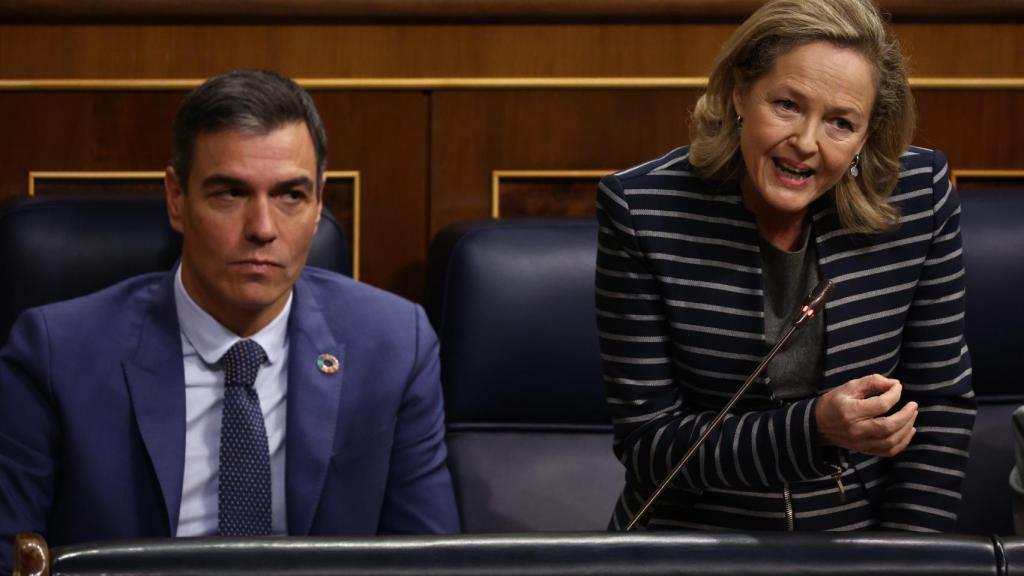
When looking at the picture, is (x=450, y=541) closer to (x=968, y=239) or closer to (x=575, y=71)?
(x=968, y=239)

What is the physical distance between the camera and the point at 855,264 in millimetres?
1149

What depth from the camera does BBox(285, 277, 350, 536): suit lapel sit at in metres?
1.21

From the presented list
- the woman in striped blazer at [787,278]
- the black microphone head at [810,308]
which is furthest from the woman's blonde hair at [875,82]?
the black microphone head at [810,308]

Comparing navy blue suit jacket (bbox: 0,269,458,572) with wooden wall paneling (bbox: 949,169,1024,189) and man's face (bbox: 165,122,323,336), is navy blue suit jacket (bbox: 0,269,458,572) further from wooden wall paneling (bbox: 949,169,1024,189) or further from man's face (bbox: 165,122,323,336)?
wooden wall paneling (bbox: 949,169,1024,189)

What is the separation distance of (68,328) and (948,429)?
0.78m

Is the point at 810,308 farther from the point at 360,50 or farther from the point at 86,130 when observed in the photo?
the point at 86,130

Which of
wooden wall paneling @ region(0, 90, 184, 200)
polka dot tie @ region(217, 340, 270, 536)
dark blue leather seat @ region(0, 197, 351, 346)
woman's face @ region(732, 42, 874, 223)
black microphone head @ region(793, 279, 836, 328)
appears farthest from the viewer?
wooden wall paneling @ region(0, 90, 184, 200)

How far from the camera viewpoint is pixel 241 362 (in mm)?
1216

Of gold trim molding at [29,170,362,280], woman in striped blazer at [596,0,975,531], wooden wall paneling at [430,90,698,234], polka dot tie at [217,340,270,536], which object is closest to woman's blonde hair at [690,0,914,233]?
woman in striped blazer at [596,0,975,531]

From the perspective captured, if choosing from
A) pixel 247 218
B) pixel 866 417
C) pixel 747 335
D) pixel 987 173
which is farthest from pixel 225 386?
pixel 987 173

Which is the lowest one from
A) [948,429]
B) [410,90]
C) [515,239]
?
[948,429]

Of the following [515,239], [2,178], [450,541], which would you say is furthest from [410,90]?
[450,541]

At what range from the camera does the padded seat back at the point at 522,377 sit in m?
1.47

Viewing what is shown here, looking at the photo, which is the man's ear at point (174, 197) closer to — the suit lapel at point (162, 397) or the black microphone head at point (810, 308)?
the suit lapel at point (162, 397)
